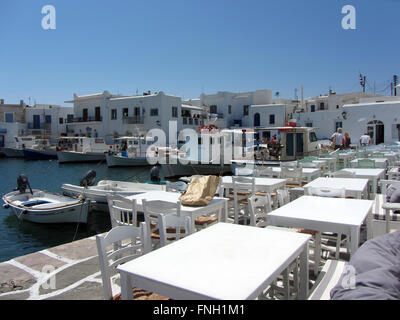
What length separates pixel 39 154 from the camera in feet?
139

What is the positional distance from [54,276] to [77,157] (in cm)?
3528

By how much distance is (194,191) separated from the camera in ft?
16.0

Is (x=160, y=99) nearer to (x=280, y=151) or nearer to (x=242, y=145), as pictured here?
(x=242, y=145)

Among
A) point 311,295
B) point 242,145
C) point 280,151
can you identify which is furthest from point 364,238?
point 242,145

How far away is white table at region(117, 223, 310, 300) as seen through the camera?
1.99 m

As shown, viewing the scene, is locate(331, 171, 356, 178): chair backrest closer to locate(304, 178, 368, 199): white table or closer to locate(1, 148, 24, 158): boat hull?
locate(304, 178, 368, 199): white table

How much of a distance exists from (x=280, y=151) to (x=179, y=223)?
539 inches

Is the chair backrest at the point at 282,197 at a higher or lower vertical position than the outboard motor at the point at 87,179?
higher

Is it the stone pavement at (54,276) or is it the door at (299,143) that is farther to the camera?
the door at (299,143)

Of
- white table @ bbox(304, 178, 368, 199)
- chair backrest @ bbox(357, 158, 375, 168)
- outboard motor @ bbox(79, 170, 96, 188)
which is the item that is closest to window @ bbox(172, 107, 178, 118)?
outboard motor @ bbox(79, 170, 96, 188)

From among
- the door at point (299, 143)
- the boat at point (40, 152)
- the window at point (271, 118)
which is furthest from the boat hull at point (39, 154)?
the door at point (299, 143)

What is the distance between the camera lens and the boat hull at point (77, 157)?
3722 centimetres

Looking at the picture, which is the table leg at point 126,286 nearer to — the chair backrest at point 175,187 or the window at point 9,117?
the chair backrest at point 175,187

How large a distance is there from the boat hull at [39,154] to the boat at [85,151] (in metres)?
1.40
